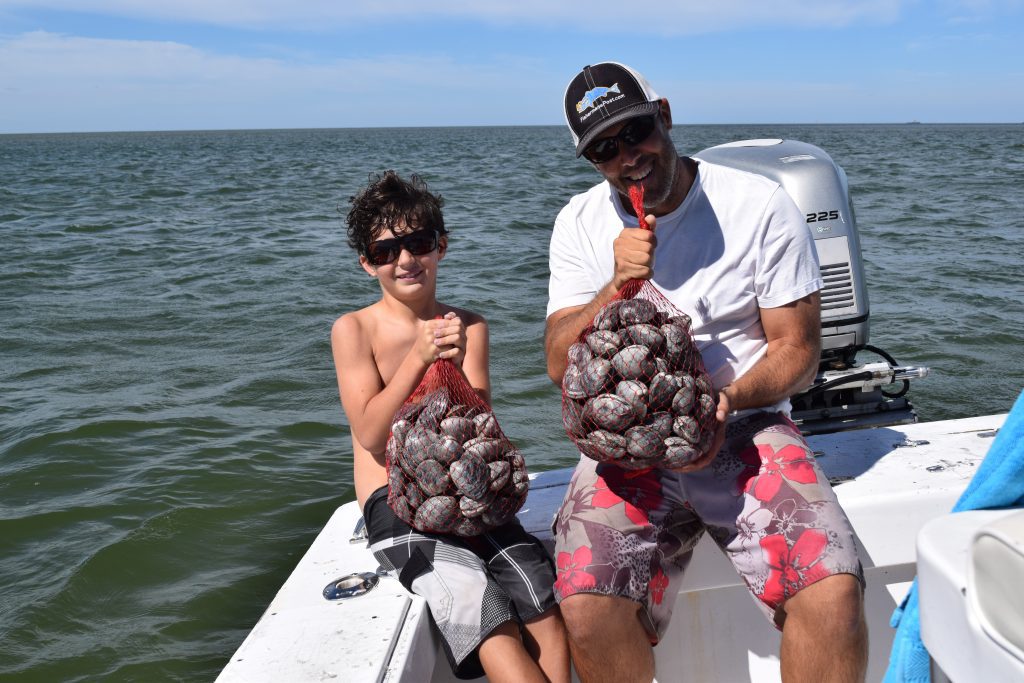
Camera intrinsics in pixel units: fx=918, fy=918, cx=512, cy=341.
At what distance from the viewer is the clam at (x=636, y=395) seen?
215cm

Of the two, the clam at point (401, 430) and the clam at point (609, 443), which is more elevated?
the clam at point (609, 443)

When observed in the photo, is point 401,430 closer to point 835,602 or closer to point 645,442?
point 645,442

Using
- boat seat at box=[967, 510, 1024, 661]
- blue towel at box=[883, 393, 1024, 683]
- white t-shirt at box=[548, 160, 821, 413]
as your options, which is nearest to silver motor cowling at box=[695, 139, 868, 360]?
white t-shirt at box=[548, 160, 821, 413]

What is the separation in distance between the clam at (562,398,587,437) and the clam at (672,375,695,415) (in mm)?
227

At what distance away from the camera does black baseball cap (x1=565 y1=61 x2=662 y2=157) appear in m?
2.51

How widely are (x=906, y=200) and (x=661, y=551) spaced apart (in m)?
18.6

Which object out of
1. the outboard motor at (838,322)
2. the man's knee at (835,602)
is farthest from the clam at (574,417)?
the outboard motor at (838,322)

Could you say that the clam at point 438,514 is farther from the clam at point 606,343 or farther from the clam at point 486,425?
the clam at point 606,343

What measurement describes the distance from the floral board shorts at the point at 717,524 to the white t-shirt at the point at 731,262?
0.23 meters

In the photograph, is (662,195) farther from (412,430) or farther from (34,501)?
(34,501)

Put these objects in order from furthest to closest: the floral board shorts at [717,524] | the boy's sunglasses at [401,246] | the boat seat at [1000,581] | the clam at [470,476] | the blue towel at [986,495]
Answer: the boy's sunglasses at [401,246] → the clam at [470,476] → the floral board shorts at [717,524] → the blue towel at [986,495] → the boat seat at [1000,581]

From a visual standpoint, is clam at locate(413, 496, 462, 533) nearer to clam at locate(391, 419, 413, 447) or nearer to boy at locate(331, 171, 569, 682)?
boy at locate(331, 171, 569, 682)

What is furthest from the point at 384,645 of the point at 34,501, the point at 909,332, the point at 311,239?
the point at 311,239

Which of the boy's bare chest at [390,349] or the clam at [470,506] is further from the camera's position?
the boy's bare chest at [390,349]
